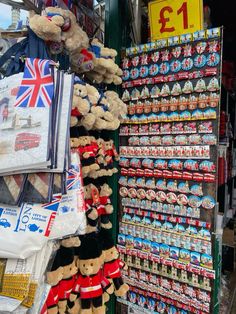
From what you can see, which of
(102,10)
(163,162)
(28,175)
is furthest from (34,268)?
(102,10)

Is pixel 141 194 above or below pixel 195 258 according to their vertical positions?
above

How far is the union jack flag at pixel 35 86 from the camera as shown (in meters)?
1.16

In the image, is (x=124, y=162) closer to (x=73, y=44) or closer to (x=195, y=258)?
(x=195, y=258)

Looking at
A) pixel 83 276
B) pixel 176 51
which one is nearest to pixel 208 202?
A: pixel 83 276

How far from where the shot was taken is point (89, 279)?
1479 millimetres

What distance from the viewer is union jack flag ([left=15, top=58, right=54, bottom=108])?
1.16 m

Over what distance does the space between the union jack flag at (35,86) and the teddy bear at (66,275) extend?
2.34 feet

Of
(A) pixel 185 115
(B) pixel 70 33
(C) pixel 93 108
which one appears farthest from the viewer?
(A) pixel 185 115

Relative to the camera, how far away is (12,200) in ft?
3.84

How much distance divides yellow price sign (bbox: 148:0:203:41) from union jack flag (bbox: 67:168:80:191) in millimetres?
1108

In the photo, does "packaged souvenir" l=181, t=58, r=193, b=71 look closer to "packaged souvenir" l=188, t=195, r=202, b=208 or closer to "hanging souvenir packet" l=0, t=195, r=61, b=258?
"packaged souvenir" l=188, t=195, r=202, b=208

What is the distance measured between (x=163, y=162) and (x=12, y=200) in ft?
3.28

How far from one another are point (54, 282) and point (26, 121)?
2.42 ft

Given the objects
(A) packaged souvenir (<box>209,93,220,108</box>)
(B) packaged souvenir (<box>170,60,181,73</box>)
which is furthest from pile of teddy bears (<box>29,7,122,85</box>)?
(A) packaged souvenir (<box>209,93,220,108</box>)
